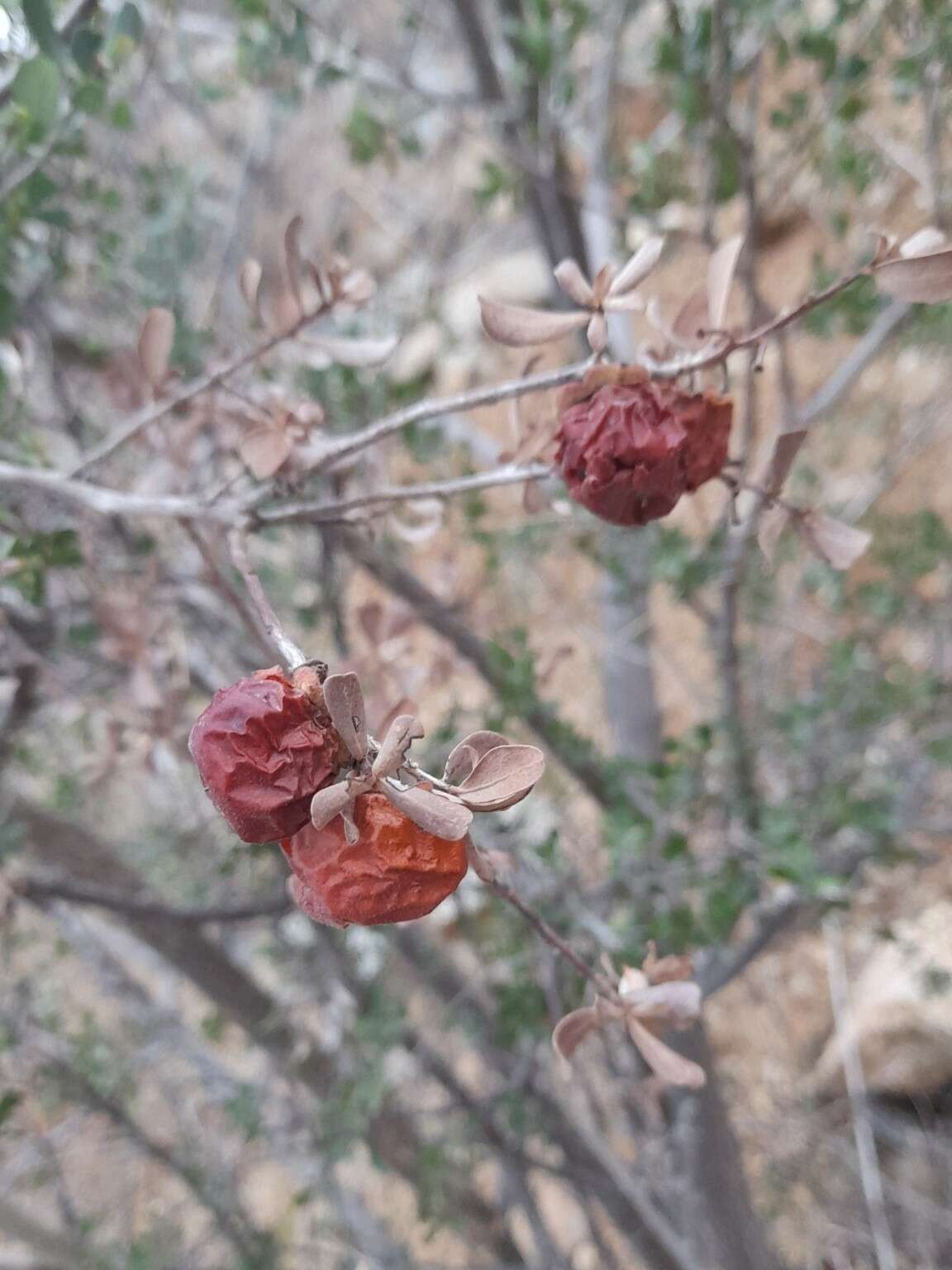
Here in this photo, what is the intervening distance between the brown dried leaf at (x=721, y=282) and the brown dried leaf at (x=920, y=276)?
7 centimetres

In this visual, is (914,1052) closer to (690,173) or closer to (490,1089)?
(490,1089)

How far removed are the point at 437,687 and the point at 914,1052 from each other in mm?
1632

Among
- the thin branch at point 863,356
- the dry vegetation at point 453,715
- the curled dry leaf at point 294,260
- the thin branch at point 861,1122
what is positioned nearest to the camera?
the curled dry leaf at point 294,260

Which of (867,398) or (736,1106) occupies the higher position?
(867,398)

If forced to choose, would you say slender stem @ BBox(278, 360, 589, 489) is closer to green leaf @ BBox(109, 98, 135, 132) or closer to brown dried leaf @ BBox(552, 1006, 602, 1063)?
brown dried leaf @ BBox(552, 1006, 602, 1063)

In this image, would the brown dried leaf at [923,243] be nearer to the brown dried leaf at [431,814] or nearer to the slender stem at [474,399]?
the slender stem at [474,399]

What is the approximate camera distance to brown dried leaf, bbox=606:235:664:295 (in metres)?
0.36

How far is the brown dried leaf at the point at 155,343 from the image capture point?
0.50 m

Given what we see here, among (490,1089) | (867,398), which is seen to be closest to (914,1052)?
(490,1089)

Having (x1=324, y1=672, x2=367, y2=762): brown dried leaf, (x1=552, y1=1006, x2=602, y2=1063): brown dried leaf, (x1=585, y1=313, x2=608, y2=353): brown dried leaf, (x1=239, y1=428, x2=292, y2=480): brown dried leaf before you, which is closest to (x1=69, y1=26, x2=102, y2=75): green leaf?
(x1=239, y1=428, x2=292, y2=480): brown dried leaf

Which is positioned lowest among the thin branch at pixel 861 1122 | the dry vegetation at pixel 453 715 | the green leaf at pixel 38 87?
the thin branch at pixel 861 1122

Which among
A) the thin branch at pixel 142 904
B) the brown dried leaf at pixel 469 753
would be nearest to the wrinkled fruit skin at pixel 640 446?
the brown dried leaf at pixel 469 753

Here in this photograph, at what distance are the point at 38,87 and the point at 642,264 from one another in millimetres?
385

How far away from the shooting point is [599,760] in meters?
0.94
